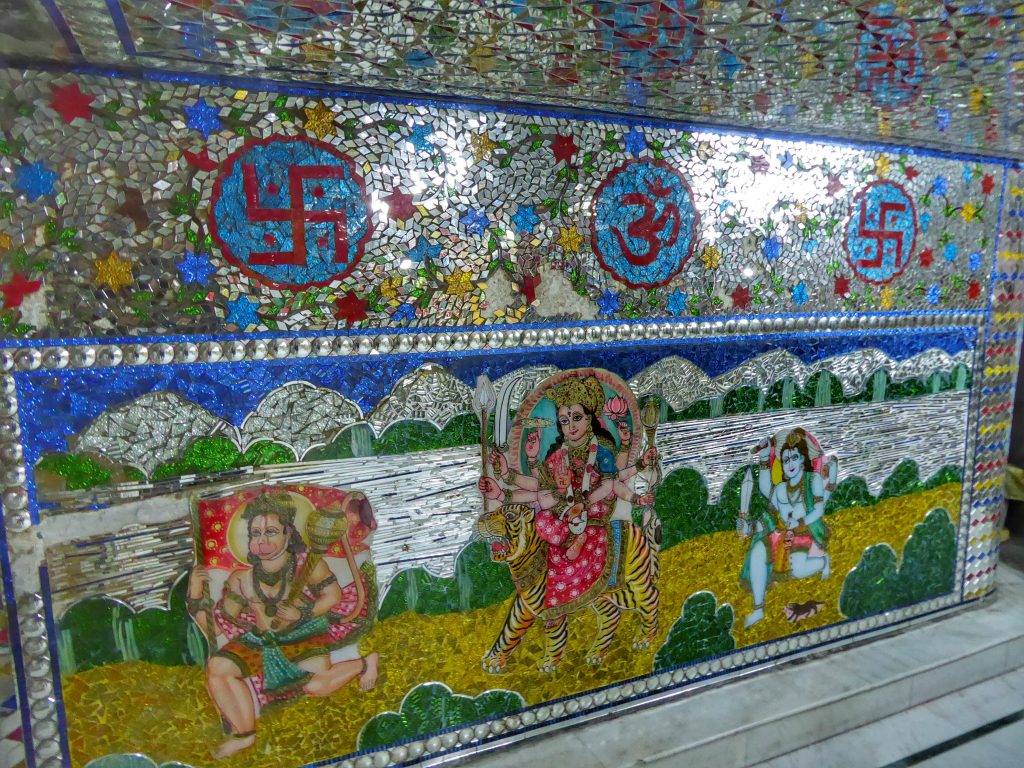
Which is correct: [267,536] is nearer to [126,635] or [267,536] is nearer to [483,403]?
[126,635]

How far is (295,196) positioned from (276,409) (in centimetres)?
49

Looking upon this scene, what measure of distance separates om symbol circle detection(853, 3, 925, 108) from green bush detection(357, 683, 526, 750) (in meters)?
1.82

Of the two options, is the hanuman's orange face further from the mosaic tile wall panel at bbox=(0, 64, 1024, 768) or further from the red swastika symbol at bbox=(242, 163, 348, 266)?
the red swastika symbol at bbox=(242, 163, 348, 266)

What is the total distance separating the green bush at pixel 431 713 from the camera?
66.0 inches

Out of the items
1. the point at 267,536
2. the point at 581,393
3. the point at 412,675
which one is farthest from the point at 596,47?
the point at 412,675

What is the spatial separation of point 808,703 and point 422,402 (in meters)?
1.61

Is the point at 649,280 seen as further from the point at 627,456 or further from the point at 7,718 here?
the point at 7,718

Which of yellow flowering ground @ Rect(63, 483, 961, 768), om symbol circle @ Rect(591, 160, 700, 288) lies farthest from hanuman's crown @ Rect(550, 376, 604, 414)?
yellow flowering ground @ Rect(63, 483, 961, 768)

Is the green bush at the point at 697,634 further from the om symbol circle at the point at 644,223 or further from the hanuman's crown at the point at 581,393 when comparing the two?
the om symbol circle at the point at 644,223

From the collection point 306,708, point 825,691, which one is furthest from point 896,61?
point 306,708

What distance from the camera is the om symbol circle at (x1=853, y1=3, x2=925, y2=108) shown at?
1.26 meters

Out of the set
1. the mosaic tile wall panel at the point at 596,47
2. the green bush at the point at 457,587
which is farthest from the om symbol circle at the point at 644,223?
the green bush at the point at 457,587

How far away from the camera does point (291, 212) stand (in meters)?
1.45

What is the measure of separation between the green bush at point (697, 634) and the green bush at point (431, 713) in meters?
0.53
